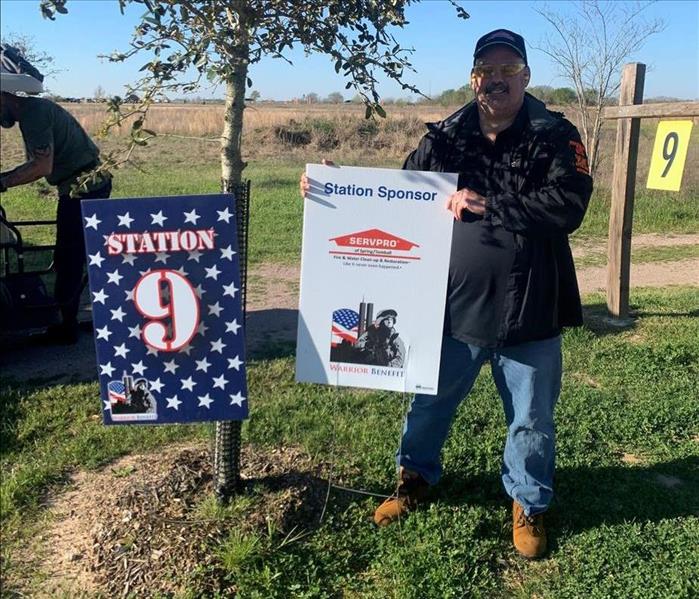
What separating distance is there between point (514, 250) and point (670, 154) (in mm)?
3906

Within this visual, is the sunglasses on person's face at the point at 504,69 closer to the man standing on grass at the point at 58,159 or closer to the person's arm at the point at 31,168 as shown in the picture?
the man standing on grass at the point at 58,159

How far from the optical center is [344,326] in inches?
110

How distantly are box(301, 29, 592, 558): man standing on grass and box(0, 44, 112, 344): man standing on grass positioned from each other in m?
2.82

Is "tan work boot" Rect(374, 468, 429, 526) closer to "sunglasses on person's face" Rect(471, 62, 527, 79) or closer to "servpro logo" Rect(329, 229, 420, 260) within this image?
"servpro logo" Rect(329, 229, 420, 260)

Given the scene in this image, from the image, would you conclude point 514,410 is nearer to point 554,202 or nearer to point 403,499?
point 403,499

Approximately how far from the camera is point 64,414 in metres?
4.20

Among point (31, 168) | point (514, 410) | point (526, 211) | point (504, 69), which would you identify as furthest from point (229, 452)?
point (31, 168)

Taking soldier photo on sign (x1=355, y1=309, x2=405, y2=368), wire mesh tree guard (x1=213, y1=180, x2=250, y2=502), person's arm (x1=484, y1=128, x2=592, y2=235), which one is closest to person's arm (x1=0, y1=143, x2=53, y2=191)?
wire mesh tree guard (x1=213, y1=180, x2=250, y2=502)

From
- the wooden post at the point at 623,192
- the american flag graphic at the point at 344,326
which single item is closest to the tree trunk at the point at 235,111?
the american flag graphic at the point at 344,326

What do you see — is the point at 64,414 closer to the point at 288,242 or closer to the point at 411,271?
the point at 411,271

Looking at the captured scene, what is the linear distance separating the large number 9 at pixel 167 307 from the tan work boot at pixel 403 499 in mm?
1293

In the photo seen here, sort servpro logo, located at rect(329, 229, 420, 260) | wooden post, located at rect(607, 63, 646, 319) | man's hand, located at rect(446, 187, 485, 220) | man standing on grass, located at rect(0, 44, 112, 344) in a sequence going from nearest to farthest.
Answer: man's hand, located at rect(446, 187, 485, 220), servpro logo, located at rect(329, 229, 420, 260), man standing on grass, located at rect(0, 44, 112, 344), wooden post, located at rect(607, 63, 646, 319)

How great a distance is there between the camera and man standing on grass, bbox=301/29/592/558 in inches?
103

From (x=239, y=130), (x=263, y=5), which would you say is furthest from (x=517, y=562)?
(x=263, y=5)
